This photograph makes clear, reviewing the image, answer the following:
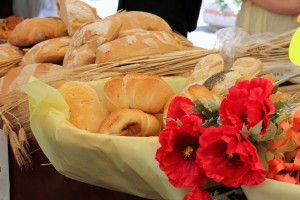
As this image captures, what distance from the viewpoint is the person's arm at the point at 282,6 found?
2008 millimetres

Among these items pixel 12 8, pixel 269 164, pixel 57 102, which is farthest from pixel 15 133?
pixel 12 8

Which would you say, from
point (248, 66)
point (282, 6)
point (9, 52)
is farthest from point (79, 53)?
point (282, 6)

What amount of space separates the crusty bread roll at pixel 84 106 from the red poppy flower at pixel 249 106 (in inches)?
14.3

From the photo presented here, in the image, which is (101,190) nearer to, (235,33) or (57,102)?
(57,102)

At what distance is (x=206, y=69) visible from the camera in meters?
1.13

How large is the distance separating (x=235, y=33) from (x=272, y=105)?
0.80m

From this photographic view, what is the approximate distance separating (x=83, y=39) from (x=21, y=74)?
0.74 feet

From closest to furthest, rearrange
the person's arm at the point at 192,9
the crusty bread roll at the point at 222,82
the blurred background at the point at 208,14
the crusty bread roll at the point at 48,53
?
the crusty bread roll at the point at 222,82, the crusty bread roll at the point at 48,53, the person's arm at the point at 192,9, the blurred background at the point at 208,14

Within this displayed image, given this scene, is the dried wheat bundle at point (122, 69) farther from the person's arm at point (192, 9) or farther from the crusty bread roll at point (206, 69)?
the person's arm at point (192, 9)

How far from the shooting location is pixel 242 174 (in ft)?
1.92

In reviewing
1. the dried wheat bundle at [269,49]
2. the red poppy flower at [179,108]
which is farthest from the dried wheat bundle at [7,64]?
the red poppy flower at [179,108]

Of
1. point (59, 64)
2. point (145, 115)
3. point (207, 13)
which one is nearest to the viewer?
point (145, 115)

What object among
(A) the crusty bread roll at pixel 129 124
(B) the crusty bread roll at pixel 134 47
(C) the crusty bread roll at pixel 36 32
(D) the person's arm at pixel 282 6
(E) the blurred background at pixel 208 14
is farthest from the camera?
(E) the blurred background at pixel 208 14

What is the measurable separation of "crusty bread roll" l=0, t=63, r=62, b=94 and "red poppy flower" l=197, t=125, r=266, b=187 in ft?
3.01
